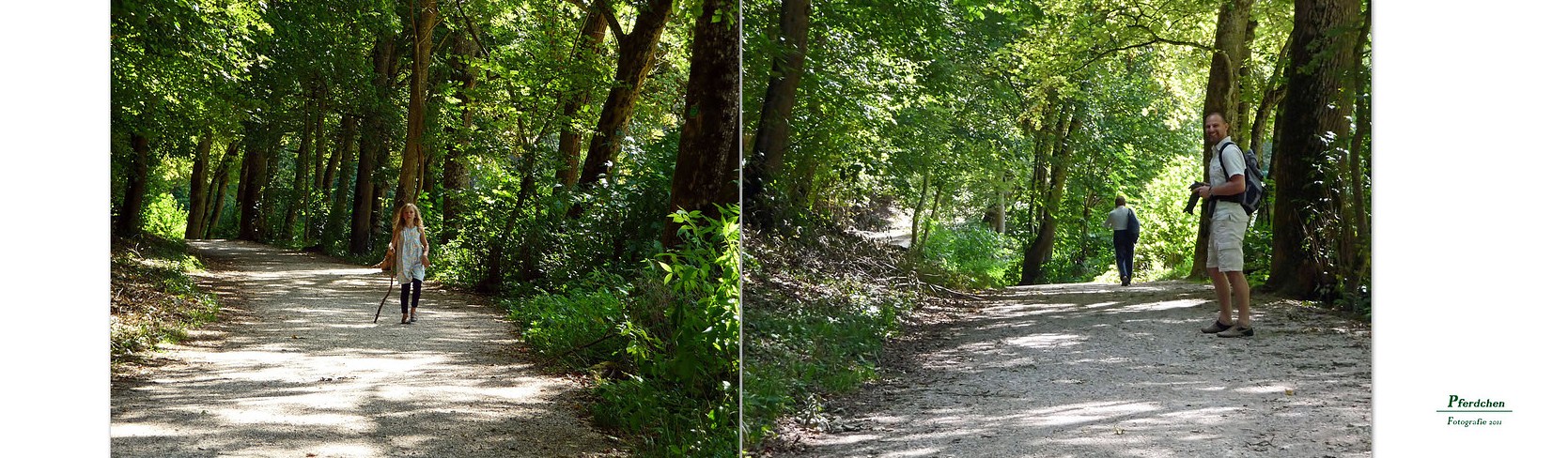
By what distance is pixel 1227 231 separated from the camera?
326 cm

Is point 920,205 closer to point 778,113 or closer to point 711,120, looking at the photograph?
point 778,113

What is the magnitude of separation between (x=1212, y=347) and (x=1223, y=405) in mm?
184

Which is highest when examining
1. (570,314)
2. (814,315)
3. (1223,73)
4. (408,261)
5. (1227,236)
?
(1223,73)

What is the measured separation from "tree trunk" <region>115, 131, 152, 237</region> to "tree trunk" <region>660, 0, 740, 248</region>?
5.92 ft

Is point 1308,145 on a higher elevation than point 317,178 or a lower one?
higher

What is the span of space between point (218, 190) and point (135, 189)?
24 cm

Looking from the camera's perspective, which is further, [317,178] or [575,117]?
[575,117]

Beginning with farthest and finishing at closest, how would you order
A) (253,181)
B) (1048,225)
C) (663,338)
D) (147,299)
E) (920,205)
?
1. (663,338)
2. (253,181)
3. (147,299)
4. (920,205)
5. (1048,225)

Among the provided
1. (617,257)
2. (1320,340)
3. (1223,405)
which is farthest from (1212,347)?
(617,257)

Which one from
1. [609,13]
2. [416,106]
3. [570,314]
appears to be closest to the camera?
[416,106]

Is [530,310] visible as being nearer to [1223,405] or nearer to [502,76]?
[502,76]

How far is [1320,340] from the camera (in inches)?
133

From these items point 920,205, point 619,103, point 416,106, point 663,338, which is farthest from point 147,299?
point 920,205

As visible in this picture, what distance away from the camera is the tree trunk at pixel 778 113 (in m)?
3.32
